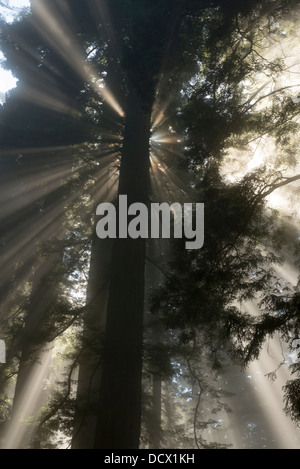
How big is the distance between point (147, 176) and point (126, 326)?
10.1ft

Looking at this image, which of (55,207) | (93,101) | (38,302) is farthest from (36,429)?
(93,101)

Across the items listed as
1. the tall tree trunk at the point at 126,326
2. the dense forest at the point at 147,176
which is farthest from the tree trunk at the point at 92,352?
the tall tree trunk at the point at 126,326

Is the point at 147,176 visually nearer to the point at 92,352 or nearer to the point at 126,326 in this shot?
the point at 126,326

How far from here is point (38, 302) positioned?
11367 millimetres

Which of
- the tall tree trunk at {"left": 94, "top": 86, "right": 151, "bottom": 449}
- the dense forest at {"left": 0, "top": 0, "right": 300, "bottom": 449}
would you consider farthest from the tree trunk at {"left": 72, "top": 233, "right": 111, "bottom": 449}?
the tall tree trunk at {"left": 94, "top": 86, "right": 151, "bottom": 449}

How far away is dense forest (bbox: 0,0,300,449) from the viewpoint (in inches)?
261

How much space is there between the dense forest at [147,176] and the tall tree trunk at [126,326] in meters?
0.02

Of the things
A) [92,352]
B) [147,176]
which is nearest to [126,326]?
[92,352]

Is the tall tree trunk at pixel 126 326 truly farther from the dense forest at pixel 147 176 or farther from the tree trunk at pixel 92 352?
the tree trunk at pixel 92 352

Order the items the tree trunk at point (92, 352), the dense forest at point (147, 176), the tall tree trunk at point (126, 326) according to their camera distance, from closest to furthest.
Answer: the tall tree trunk at point (126, 326)
the dense forest at point (147, 176)
the tree trunk at point (92, 352)

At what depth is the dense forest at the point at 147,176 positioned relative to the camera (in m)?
6.64

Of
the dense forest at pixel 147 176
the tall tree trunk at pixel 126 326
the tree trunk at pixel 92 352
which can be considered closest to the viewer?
the tall tree trunk at pixel 126 326

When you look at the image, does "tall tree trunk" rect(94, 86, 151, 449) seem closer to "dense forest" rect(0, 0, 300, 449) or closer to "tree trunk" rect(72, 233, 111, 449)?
"dense forest" rect(0, 0, 300, 449)

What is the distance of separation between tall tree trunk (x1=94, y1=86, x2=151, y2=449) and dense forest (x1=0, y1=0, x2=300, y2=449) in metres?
0.02
